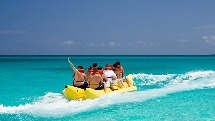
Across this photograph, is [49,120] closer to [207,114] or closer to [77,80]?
[77,80]

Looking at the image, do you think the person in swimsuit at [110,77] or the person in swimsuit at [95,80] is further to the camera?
the person in swimsuit at [110,77]

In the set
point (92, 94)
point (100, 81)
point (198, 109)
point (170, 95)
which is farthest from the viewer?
point (170, 95)

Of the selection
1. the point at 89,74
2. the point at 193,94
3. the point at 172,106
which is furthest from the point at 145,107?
the point at 193,94

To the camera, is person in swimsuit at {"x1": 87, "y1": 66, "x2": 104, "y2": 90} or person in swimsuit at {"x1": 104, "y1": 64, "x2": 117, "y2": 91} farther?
person in swimsuit at {"x1": 104, "y1": 64, "x2": 117, "y2": 91}

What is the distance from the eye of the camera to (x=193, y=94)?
467 inches

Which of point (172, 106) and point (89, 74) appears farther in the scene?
point (89, 74)

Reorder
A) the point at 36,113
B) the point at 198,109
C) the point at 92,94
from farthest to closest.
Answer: the point at 92,94 < the point at 198,109 < the point at 36,113

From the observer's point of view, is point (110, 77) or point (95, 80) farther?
point (110, 77)

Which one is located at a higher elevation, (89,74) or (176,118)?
(89,74)

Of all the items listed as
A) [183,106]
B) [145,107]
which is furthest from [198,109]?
[145,107]

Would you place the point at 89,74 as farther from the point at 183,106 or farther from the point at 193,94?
the point at 193,94

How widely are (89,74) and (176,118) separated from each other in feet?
10.9

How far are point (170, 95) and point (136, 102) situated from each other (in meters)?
2.07

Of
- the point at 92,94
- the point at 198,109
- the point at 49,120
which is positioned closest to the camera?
the point at 49,120
